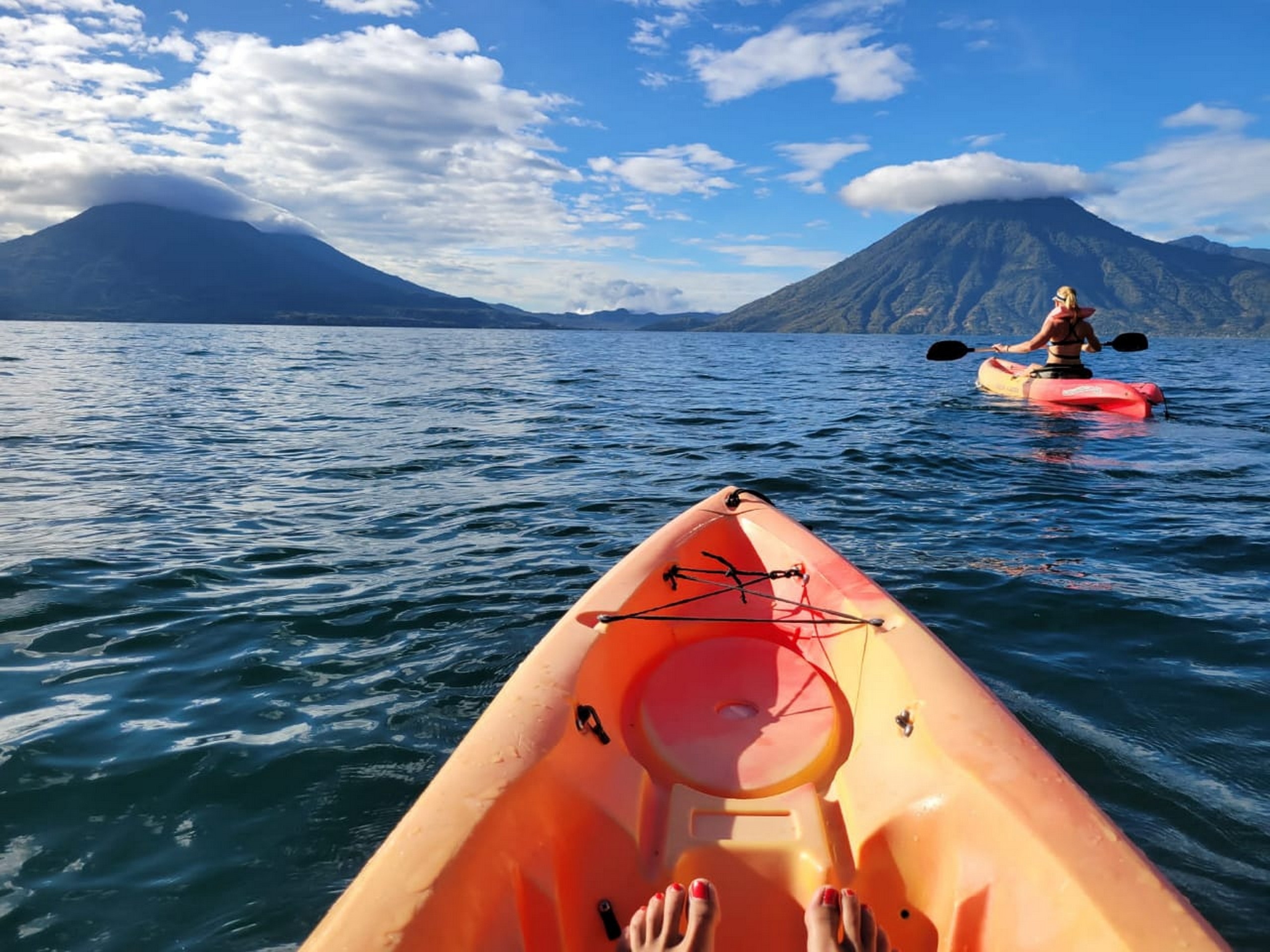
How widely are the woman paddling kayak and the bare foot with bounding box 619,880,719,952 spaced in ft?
46.6

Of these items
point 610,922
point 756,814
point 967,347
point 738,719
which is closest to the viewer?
point 610,922

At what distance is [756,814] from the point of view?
10.2ft

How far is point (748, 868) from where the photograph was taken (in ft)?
9.37

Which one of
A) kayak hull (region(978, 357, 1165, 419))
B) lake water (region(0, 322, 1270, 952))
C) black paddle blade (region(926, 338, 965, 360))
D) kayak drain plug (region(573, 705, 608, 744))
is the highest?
black paddle blade (region(926, 338, 965, 360))

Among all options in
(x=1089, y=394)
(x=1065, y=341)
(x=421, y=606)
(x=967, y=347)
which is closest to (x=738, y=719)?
(x=421, y=606)

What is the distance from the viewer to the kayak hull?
14328mm

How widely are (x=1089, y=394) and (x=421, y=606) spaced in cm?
1405

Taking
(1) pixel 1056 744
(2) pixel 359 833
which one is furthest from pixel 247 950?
(1) pixel 1056 744

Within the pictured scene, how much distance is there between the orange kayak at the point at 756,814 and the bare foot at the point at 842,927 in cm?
33

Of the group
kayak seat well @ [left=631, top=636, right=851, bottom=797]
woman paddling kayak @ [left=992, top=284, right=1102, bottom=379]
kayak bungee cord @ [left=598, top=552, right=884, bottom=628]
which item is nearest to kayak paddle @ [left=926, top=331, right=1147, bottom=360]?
woman paddling kayak @ [left=992, top=284, right=1102, bottom=379]

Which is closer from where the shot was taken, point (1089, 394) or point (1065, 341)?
point (1089, 394)

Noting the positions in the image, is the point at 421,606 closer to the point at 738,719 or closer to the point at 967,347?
the point at 738,719

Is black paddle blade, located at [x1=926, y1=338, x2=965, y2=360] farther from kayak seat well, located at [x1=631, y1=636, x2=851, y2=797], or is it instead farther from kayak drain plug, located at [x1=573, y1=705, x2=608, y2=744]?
kayak drain plug, located at [x1=573, y1=705, x2=608, y2=744]

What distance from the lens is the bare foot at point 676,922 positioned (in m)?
2.34
